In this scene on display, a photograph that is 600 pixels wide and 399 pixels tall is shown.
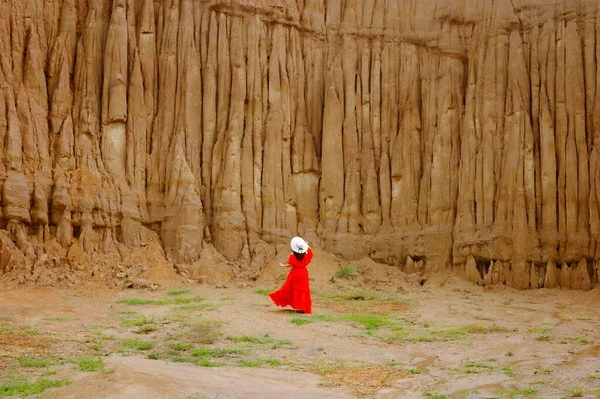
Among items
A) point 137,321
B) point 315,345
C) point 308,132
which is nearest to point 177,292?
point 137,321

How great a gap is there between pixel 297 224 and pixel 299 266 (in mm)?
8980

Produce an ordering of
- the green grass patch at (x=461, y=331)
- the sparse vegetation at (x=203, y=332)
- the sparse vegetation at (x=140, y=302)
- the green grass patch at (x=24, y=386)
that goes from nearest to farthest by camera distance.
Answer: the green grass patch at (x=24, y=386) → the sparse vegetation at (x=203, y=332) → the green grass patch at (x=461, y=331) → the sparse vegetation at (x=140, y=302)

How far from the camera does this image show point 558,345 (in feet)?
39.5

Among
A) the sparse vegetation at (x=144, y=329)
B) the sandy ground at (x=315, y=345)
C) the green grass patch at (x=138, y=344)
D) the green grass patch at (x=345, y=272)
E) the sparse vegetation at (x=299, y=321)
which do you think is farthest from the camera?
the green grass patch at (x=345, y=272)

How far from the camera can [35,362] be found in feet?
29.7

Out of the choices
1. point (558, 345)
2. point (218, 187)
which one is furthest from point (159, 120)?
point (558, 345)

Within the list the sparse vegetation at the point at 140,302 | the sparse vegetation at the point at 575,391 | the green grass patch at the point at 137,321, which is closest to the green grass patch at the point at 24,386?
the green grass patch at the point at 137,321

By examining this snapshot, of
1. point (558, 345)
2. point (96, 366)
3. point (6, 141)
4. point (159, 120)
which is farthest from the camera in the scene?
point (159, 120)

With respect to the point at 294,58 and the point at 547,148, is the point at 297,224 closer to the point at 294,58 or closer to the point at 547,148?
the point at 294,58

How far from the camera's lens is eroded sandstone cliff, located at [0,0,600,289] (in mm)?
21000

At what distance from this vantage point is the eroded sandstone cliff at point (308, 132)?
2100cm

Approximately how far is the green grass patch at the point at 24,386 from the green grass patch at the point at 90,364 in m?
0.63

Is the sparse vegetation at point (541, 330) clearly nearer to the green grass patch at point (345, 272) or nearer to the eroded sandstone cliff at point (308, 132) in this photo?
the eroded sandstone cliff at point (308, 132)

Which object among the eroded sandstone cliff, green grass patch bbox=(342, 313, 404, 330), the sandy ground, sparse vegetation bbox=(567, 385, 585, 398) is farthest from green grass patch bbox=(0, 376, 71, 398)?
the eroded sandstone cliff
